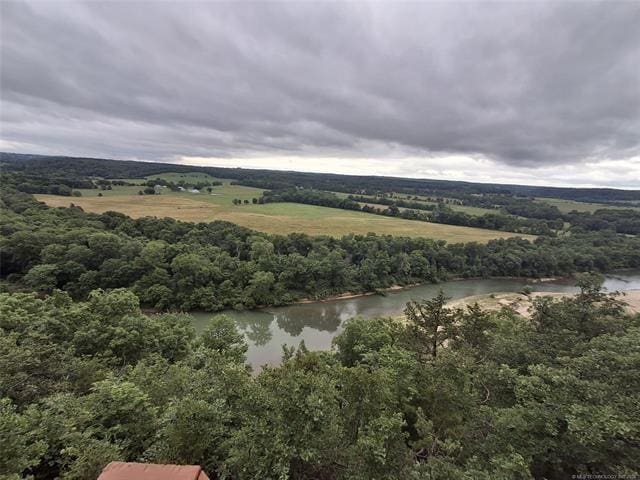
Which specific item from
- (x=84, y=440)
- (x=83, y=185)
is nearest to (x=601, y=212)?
(x=84, y=440)

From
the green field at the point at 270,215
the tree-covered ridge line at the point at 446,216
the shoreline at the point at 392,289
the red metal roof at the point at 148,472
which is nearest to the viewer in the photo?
the red metal roof at the point at 148,472

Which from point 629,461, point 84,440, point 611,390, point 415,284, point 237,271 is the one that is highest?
point 611,390

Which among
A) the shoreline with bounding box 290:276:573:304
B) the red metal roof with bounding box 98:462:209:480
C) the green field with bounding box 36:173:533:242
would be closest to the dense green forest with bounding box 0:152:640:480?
the red metal roof with bounding box 98:462:209:480

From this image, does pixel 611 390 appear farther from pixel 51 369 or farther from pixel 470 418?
pixel 51 369

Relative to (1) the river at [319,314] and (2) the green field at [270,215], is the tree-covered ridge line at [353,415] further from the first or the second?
(2) the green field at [270,215]

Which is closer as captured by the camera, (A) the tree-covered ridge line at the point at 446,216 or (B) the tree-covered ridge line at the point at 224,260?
(B) the tree-covered ridge line at the point at 224,260

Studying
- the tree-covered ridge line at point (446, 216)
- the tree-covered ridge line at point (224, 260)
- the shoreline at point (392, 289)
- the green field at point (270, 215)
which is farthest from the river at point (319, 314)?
the tree-covered ridge line at point (446, 216)

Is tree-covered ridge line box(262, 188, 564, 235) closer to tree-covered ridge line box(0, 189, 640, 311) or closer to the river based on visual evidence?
tree-covered ridge line box(0, 189, 640, 311)
